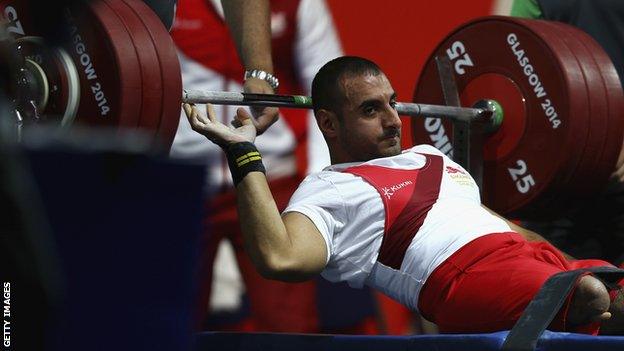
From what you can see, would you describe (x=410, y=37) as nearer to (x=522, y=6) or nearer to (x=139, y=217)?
(x=522, y=6)

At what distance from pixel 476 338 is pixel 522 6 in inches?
82.1

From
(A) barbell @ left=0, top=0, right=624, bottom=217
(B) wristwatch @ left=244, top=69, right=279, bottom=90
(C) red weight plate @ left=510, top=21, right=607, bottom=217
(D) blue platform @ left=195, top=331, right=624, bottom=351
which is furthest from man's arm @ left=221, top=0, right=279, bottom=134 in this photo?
(C) red weight plate @ left=510, top=21, right=607, bottom=217

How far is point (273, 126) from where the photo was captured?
12.5 ft

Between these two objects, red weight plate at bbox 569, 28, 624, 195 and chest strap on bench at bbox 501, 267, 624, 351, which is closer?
chest strap on bench at bbox 501, 267, 624, 351

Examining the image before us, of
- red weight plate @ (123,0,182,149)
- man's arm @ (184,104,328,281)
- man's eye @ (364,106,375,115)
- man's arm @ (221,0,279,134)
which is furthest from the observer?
man's arm @ (221,0,279,134)

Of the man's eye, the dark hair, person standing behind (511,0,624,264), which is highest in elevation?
the dark hair

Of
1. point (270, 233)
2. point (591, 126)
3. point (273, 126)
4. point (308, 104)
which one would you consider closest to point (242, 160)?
point (270, 233)

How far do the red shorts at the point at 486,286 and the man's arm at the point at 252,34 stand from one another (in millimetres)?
707

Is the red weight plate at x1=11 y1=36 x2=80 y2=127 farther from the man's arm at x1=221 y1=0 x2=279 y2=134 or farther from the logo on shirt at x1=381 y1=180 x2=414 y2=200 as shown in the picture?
the logo on shirt at x1=381 y1=180 x2=414 y2=200

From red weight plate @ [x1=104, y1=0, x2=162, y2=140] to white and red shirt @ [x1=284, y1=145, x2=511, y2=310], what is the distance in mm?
379

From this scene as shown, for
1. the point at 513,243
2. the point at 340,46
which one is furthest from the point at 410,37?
the point at 513,243

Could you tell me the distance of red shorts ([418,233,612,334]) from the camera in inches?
100

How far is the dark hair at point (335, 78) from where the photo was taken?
2941 mm

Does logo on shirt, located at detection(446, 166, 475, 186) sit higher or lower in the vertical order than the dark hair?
lower
